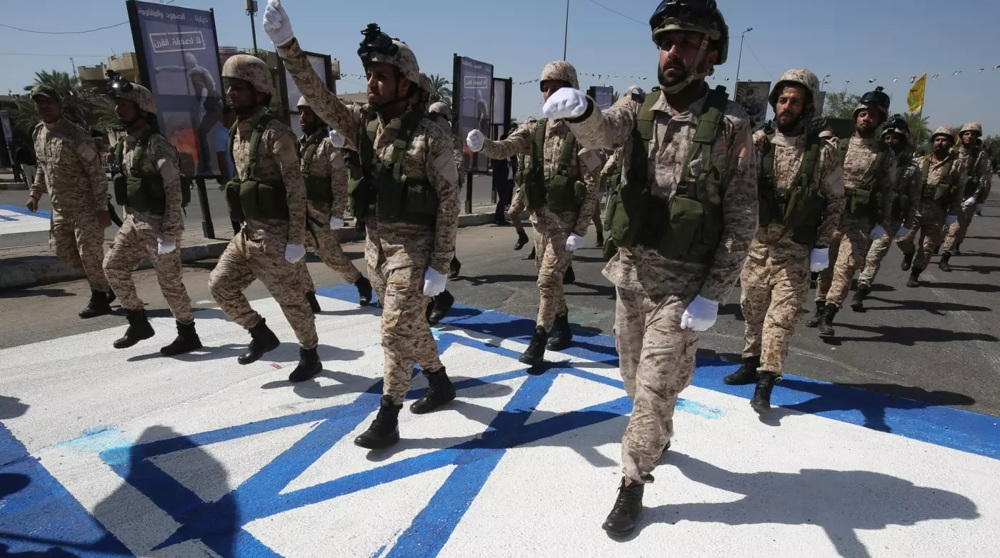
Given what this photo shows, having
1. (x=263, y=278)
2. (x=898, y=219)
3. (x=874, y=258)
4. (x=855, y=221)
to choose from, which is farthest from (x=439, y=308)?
(x=898, y=219)

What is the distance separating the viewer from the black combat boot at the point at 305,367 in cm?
397

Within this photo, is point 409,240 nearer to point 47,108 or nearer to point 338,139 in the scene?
point 338,139

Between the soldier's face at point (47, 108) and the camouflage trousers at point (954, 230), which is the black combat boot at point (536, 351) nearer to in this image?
the soldier's face at point (47, 108)

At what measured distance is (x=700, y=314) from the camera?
230 centimetres

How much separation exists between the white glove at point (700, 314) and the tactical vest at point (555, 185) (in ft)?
6.88

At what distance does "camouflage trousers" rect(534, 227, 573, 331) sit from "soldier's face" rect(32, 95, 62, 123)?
4.68 metres

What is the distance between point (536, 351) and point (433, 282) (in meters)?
1.56

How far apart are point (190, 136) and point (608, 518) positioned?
27.2 ft

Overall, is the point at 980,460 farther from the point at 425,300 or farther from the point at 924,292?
the point at 924,292

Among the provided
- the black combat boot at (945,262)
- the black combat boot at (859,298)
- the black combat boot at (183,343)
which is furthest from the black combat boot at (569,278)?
the black combat boot at (945,262)

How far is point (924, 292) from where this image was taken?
728cm

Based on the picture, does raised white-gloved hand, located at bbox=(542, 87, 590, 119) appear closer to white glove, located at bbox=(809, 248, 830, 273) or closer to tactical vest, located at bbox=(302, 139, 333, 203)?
white glove, located at bbox=(809, 248, 830, 273)

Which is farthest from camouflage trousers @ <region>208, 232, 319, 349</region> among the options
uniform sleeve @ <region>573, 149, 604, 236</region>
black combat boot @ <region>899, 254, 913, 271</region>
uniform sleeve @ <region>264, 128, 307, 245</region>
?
black combat boot @ <region>899, 254, 913, 271</region>

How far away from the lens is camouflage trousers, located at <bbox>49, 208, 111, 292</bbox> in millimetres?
5355
